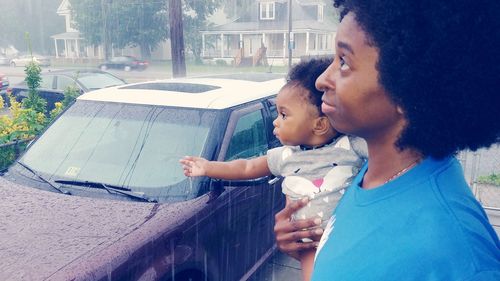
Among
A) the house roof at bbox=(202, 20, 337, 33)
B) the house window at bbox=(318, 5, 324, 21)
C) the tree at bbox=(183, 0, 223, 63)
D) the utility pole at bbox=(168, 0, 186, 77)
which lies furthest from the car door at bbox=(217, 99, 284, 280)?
the tree at bbox=(183, 0, 223, 63)

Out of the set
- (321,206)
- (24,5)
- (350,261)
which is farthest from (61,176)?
(24,5)

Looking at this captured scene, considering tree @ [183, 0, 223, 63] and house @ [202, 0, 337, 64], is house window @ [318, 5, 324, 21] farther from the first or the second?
tree @ [183, 0, 223, 63]

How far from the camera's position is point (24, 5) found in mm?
39812

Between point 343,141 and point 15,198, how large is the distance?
7.23 ft

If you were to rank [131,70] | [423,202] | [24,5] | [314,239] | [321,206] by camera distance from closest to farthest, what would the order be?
[423,202], [314,239], [321,206], [131,70], [24,5]

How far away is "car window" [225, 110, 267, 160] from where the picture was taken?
3350 millimetres

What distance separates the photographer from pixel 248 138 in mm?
3586

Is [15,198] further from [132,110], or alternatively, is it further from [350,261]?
[350,261]

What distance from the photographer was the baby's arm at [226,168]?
2.41 metres

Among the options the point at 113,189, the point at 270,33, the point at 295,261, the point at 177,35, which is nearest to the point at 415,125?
the point at 113,189

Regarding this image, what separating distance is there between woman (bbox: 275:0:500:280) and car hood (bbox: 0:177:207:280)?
144 centimetres

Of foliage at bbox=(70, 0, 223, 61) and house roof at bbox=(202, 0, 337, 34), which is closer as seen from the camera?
house roof at bbox=(202, 0, 337, 34)

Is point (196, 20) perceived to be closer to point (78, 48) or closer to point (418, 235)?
point (78, 48)

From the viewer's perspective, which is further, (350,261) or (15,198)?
(15,198)
